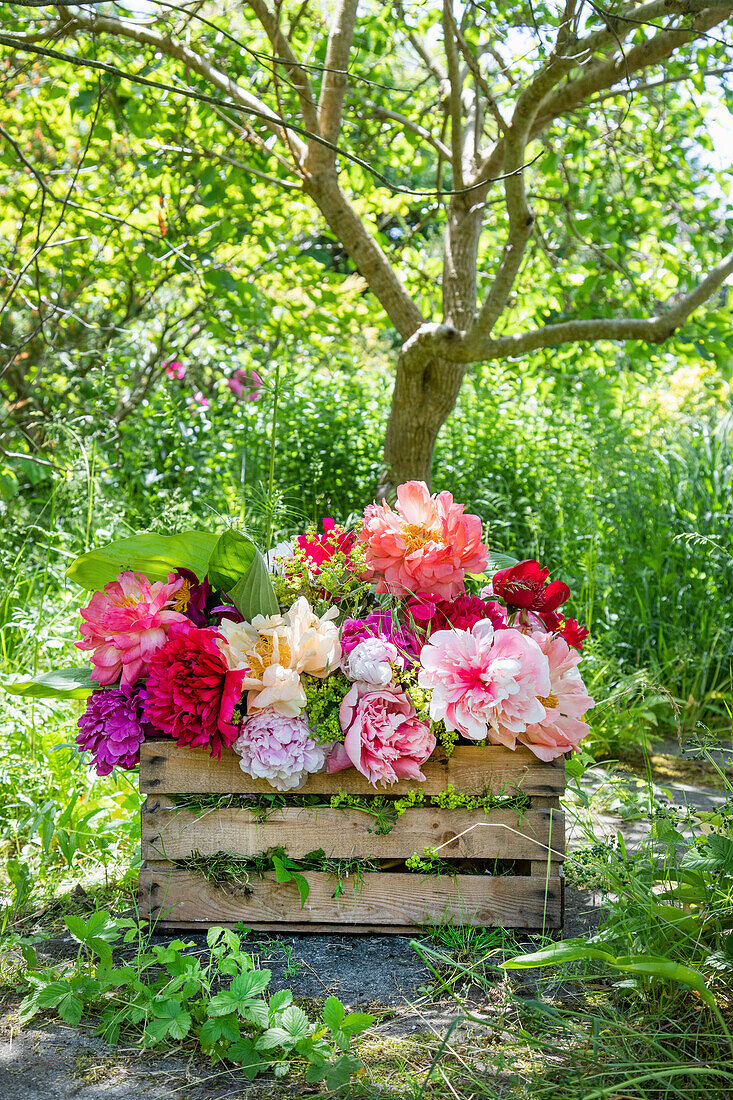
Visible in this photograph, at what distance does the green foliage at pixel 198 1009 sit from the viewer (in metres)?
1.31

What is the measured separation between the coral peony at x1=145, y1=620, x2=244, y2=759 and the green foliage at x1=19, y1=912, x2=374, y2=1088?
0.36 metres

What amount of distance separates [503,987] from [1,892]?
1.24m

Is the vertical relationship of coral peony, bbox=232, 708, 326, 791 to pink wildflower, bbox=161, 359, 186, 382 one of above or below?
below

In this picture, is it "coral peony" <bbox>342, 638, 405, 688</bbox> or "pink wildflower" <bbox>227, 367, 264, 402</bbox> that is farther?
"pink wildflower" <bbox>227, 367, 264, 402</bbox>

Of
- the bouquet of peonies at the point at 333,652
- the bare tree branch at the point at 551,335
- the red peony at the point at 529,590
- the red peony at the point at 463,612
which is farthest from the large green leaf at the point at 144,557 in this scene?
the bare tree branch at the point at 551,335

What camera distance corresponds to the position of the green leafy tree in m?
2.88

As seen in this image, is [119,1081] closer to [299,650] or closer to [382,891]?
[382,891]

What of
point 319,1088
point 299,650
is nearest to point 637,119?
point 299,650

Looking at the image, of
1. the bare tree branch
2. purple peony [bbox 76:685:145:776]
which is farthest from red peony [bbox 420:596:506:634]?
the bare tree branch

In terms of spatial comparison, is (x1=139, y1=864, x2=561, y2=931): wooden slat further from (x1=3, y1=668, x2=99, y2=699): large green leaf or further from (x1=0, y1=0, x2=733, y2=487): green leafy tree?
(x1=0, y1=0, x2=733, y2=487): green leafy tree

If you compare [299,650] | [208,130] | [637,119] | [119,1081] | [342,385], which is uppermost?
[637,119]

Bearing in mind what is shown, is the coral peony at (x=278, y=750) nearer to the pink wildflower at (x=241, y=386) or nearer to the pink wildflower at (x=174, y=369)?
the pink wildflower at (x=241, y=386)

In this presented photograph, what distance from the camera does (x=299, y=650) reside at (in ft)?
5.64

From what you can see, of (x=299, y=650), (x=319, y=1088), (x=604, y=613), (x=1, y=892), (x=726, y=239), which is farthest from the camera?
(x=726, y=239)
